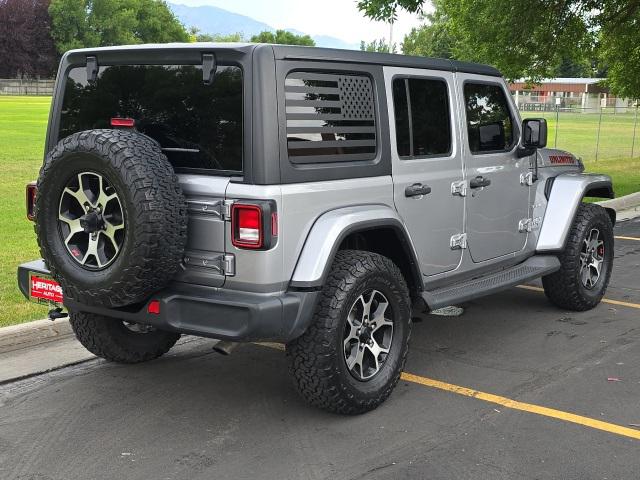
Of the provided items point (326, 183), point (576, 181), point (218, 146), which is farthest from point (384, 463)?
point (576, 181)

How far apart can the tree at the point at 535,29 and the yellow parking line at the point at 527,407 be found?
9.29 m

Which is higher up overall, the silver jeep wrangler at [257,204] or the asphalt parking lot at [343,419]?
the silver jeep wrangler at [257,204]

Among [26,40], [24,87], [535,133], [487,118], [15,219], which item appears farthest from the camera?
[26,40]

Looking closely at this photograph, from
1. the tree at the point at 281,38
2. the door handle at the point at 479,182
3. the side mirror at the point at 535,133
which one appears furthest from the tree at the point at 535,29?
the tree at the point at 281,38

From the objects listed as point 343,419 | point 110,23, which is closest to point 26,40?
point 110,23

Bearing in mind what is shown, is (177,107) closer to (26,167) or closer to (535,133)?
(535,133)

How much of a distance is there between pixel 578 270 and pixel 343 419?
9.43ft

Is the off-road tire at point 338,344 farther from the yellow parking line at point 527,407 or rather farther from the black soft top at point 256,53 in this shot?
the black soft top at point 256,53

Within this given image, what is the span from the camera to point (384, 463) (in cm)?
389

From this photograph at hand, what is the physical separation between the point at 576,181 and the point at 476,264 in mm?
1392

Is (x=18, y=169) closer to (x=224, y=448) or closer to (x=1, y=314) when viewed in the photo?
(x=1, y=314)

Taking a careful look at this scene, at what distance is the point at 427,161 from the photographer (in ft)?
16.5

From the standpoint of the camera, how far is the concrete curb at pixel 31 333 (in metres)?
5.49

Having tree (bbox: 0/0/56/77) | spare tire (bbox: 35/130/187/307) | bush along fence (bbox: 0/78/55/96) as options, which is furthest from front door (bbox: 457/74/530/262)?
tree (bbox: 0/0/56/77)
